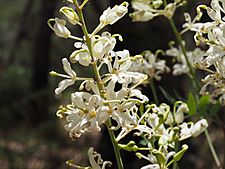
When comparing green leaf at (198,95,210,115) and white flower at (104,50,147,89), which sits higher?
white flower at (104,50,147,89)

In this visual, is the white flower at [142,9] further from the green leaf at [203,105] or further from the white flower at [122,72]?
the white flower at [122,72]

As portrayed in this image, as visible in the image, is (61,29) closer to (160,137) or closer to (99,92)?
(99,92)

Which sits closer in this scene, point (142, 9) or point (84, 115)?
point (84, 115)

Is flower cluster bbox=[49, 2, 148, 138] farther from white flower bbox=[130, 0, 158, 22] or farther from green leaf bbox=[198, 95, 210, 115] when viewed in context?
white flower bbox=[130, 0, 158, 22]

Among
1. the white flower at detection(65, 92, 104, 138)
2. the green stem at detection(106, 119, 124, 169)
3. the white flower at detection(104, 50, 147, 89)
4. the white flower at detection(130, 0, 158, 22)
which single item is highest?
the white flower at detection(130, 0, 158, 22)

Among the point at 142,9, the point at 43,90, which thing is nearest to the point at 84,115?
the point at 142,9

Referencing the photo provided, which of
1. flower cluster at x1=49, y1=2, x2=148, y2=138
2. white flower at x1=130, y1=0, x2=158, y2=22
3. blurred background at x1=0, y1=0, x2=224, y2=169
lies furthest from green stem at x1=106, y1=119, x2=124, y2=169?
blurred background at x1=0, y1=0, x2=224, y2=169

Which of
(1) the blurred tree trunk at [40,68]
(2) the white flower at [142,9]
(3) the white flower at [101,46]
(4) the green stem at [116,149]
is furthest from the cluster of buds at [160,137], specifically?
(1) the blurred tree trunk at [40,68]

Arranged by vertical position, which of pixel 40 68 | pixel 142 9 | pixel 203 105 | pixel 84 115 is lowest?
pixel 203 105

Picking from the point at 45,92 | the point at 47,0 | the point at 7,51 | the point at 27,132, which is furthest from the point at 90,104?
the point at 7,51
